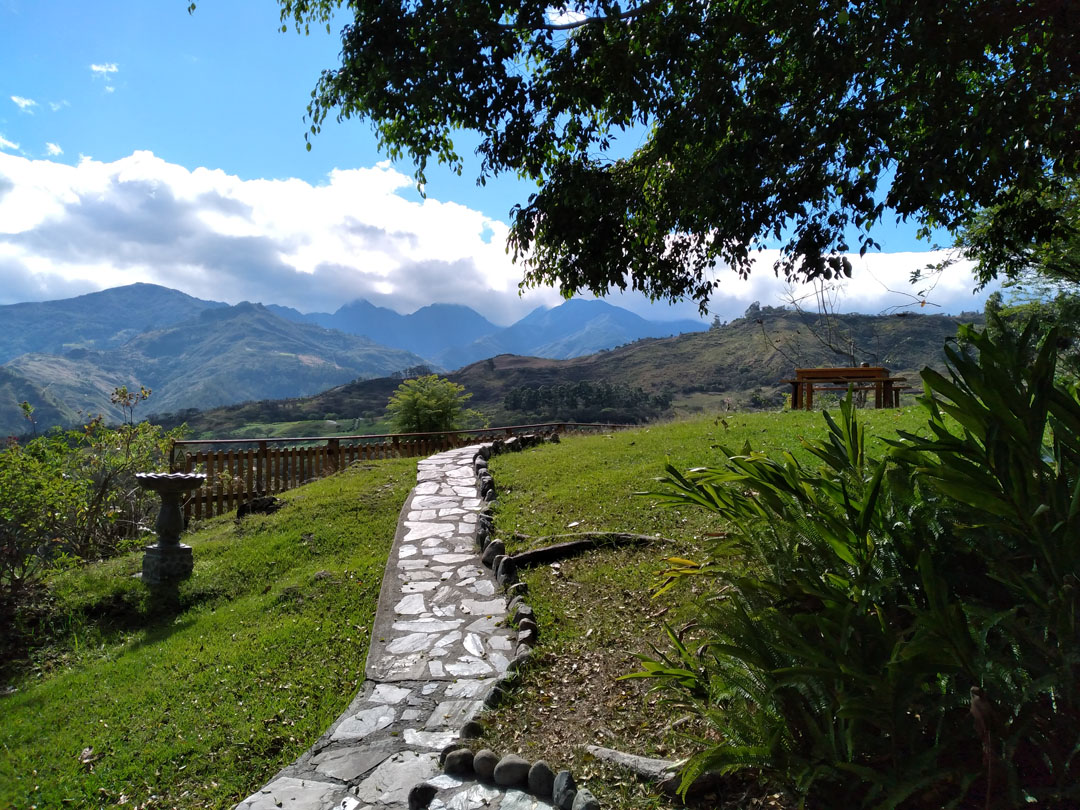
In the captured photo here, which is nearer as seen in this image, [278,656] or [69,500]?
[278,656]

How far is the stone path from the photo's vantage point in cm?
328

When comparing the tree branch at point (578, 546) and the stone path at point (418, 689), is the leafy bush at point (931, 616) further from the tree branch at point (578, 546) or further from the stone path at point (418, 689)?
the tree branch at point (578, 546)

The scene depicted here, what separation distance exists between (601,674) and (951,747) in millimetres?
2426

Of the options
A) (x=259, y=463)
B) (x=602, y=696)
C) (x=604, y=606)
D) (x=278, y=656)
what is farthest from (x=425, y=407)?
(x=602, y=696)

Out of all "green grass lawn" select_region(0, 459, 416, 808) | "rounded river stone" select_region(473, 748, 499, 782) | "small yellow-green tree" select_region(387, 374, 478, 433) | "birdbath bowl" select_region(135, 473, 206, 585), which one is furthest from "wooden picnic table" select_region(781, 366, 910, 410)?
"rounded river stone" select_region(473, 748, 499, 782)

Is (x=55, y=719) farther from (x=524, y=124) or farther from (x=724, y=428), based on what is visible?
(x=724, y=428)

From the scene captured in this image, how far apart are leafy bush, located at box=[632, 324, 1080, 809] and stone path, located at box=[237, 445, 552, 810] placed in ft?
4.59

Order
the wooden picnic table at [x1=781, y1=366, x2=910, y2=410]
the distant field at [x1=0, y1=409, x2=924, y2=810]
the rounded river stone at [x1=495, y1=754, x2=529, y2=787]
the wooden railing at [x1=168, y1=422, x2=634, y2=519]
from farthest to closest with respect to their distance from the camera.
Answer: the wooden picnic table at [x1=781, y1=366, x2=910, y2=410] < the wooden railing at [x1=168, y1=422, x2=634, y2=519] < the distant field at [x1=0, y1=409, x2=924, y2=810] < the rounded river stone at [x1=495, y1=754, x2=529, y2=787]

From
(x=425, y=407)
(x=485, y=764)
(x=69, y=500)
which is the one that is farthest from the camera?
(x=425, y=407)

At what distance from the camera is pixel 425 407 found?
651 inches

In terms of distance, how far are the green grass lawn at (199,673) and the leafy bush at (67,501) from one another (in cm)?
40

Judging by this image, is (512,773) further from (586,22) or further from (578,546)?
(586,22)

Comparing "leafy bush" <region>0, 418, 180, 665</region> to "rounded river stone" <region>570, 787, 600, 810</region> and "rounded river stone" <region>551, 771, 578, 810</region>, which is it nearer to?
"rounded river stone" <region>551, 771, 578, 810</region>

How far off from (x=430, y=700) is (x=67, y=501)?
6337 mm
